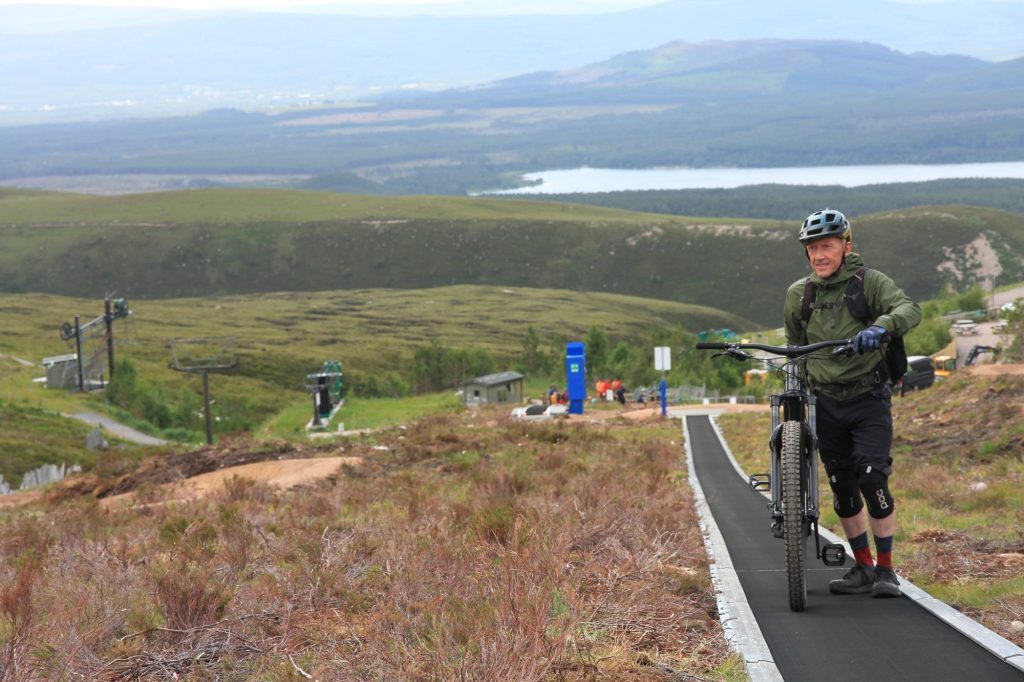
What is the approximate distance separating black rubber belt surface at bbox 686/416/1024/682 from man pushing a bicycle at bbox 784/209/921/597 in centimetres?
38

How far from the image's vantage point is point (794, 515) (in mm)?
7449

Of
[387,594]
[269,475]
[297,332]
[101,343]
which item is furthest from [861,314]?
[297,332]

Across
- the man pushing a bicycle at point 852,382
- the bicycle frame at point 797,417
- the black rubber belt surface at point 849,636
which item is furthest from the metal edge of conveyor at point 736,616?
the man pushing a bicycle at point 852,382

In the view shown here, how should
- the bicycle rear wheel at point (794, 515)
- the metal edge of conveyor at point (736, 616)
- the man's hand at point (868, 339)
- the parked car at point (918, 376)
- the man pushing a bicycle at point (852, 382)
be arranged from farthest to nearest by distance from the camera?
1. the parked car at point (918, 376)
2. the man pushing a bicycle at point (852, 382)
3. the bicycle rear wheel at point (794, 515)
4. the man's hand at point (868, 339)
5. the metal edge of conveyor at point (736, 616)

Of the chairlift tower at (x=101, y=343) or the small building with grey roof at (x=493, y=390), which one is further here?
the chairlift tower at (x=101, y=343)

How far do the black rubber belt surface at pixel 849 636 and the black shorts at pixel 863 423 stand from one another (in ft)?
2.91

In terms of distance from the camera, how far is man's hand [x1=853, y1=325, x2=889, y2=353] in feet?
24.0

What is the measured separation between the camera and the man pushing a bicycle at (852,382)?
25.5ft

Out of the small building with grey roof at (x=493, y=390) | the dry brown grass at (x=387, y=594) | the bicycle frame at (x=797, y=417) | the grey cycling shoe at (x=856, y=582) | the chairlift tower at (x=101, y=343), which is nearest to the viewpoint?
the dry brown grass at (x=387, y=594)

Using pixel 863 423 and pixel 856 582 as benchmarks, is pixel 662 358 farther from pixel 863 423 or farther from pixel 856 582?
pixel 863 423

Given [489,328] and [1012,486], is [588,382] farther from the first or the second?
[489,328]

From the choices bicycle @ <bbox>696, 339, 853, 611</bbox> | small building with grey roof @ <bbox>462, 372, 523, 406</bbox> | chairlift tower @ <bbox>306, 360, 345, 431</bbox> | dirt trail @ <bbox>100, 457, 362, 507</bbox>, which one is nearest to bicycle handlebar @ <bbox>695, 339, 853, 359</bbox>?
bicycle @ <bbox>696, 339, 853, 611</bbox>

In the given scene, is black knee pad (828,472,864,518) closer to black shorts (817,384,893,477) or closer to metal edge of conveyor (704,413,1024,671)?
black shorts (817,384,893,477)

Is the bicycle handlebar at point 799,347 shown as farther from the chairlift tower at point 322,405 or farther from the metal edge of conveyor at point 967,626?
the chairlift tower at point 322,405
